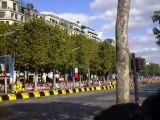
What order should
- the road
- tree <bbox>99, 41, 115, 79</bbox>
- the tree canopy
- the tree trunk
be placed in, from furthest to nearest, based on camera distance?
tree <bbox>99, 41, 115, 79</bbox>
the tree canopy
the road
the tree trunk

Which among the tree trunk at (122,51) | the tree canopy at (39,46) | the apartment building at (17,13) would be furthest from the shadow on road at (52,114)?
the apartment building at (17,13)

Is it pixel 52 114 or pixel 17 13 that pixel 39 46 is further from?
pixel 17 13

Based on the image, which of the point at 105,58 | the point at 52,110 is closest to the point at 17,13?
the point at 105,58

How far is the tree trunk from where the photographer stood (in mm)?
8352

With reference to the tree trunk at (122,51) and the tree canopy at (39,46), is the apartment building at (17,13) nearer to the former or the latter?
the tree canopy at (39,46)

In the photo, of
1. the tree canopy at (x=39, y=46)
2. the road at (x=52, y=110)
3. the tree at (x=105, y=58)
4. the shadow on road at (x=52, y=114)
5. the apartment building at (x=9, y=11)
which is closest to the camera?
the shadow on road at (x=52, y=114)

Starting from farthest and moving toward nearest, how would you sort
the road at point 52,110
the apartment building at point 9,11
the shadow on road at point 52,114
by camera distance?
the apartment building at point 9,11, the road at point 52,110, the shadow on road at point 52,114

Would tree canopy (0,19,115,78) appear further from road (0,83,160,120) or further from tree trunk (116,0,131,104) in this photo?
tree trunk (116,0,131,104)

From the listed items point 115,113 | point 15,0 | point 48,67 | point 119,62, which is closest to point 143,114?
point 115,113

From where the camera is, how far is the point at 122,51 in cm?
849

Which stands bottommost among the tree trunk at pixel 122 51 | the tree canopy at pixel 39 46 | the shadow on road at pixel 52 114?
the shadow on road at pixel 52 114

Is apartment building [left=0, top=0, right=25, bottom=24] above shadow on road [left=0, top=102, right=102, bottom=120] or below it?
above

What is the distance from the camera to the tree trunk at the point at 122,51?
8.35 m

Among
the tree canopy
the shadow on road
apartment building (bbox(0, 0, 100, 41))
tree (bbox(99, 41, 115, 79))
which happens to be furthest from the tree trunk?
apartment building (bbox(0, 0, 100, 41))
